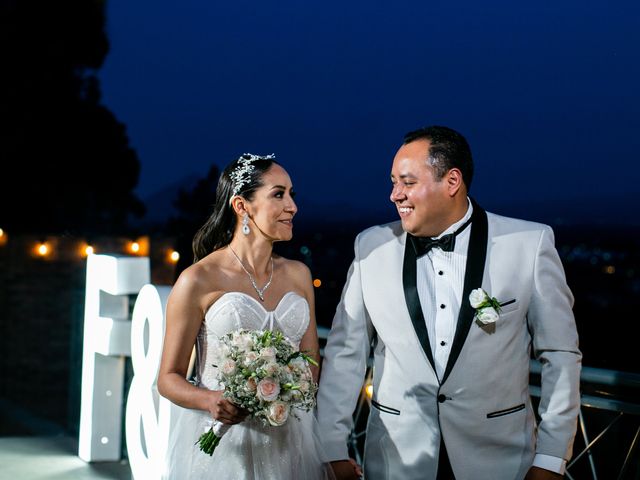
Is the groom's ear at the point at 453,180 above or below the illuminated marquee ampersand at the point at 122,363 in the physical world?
above

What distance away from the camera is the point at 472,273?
3.10 meters

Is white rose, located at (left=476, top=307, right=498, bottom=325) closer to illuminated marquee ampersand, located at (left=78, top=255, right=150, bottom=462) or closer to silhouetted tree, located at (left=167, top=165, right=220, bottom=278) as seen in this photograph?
illuminated marquee ampersand, located at (left=78, top=255, right=150, bottom=462)

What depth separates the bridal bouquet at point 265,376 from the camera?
3031 mm

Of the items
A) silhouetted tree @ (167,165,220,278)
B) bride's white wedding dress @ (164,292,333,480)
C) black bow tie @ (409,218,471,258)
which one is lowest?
bride's white wedding dress @ (164,292,333,480)

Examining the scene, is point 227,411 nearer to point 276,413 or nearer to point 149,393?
point 276,413

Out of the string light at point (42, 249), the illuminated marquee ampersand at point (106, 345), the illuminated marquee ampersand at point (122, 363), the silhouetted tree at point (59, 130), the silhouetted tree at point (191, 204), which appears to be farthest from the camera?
the silhouetted tree at point (191, 204)

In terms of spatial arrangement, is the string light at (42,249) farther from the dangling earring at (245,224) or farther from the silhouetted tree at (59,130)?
the dangling earring at (245,224)

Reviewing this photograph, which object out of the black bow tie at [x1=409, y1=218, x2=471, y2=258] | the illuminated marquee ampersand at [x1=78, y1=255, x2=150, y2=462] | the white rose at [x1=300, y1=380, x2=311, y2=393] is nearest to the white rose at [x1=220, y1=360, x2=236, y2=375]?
the white rose at [x1=300, y1=380, x2=311, y2=393]

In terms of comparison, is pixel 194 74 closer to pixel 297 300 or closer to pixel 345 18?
pixel 345 18

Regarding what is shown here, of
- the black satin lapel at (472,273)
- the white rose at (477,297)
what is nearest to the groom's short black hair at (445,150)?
the black satin lapel at (472,273)

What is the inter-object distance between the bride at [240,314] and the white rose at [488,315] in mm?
1123

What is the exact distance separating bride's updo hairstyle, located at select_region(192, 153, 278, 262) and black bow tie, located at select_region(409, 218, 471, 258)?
3.04 ft

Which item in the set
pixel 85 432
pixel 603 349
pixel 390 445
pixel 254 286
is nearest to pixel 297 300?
pixel 254 286

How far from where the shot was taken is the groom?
2988 millimetres
